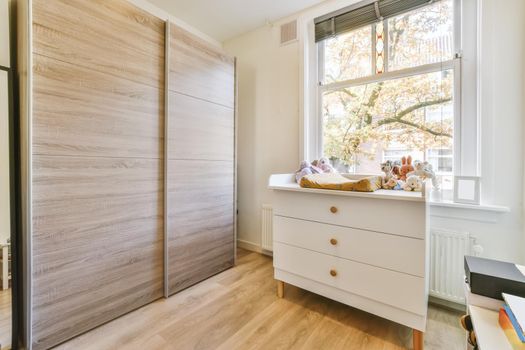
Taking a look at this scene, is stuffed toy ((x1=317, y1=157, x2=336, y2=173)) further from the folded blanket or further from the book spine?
the book spine

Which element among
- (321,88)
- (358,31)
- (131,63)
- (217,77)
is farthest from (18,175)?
(358,31)

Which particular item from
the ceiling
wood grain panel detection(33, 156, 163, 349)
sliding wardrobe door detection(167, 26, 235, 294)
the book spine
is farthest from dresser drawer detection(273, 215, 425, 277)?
the ceiling

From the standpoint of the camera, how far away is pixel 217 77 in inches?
84.0

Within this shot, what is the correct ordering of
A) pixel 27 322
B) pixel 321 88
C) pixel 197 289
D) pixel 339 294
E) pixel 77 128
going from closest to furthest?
1. pixel 27 322
2. pixel 77 128
3. pixel 339 294
4. pixel 197 289
5. pixel 321 88

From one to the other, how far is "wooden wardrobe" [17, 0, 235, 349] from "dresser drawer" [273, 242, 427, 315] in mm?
782

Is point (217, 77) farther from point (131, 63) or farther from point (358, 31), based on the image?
point (358, 31)

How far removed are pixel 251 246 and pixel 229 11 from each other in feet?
7.94

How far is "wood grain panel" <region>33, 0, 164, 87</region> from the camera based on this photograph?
1252 mm

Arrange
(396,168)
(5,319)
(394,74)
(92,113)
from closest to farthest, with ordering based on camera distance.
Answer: (5,319), (92,113), (396,168), (394,74)

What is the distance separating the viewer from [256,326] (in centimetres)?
151

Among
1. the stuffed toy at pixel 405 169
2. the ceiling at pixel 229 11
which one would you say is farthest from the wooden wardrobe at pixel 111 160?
the stuffed toy at pixel 405 169

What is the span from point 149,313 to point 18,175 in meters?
1.11

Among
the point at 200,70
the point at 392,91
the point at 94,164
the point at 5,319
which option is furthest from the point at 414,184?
the point at 5,319

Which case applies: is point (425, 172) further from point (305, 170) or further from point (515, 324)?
point (515, 324)
